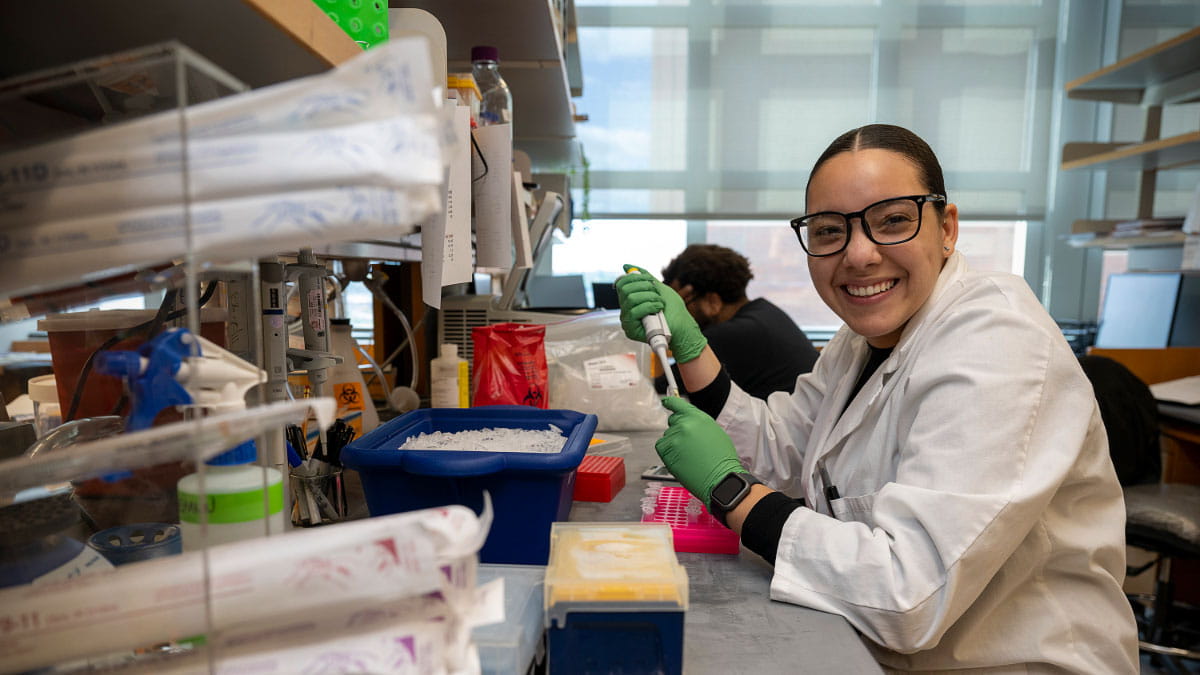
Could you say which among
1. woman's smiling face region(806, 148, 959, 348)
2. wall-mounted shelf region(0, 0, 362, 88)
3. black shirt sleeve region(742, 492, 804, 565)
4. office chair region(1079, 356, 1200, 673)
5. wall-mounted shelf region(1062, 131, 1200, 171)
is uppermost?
wall-mounted shelf region(1062, 131, 1200, 171)

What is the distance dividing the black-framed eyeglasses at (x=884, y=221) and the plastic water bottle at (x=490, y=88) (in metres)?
0.67

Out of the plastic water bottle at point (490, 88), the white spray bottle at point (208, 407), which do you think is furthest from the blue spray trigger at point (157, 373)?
the plastic water bottle at point (490, 88)

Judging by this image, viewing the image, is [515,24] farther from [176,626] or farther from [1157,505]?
[1157,505]

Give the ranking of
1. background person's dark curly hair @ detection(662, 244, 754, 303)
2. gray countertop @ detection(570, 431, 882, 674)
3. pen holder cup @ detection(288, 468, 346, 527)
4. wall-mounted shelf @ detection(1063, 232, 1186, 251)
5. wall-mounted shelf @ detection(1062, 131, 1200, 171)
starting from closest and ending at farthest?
gray countertop @ detection(570, 431, 882, 674), pen holder cup @ detection(288, 468, 346, 527), background person's dark curly hair @ detection(662, 244, 754, 303), wall-mounted shelf @ detection(1062, 131, 1200, 171), wall-mounted shelf @ detection(1063, 232, 1186, 251)

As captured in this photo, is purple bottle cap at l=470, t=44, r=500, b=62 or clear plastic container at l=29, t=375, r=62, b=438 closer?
clear plastic container at l=29, t=375, r=62, b=438

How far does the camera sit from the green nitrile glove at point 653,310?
1472 mm

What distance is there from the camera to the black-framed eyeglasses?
104cm

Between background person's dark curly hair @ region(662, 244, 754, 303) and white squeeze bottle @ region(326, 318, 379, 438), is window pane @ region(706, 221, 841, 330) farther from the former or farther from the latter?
white squeeze bottle @ region(326, 318, 379, 438)

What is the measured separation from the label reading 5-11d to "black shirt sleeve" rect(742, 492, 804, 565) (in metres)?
0.83

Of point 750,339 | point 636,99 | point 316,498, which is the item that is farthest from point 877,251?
point 636,99

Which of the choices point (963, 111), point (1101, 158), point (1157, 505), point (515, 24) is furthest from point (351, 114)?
point (963, 111)

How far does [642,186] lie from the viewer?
4316mm

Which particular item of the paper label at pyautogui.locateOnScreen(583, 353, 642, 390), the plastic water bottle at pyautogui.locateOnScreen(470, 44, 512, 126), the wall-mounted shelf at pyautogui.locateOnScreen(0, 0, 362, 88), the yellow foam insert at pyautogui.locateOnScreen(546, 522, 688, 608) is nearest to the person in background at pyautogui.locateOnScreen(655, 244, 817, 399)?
the paper label at pyautogui.locateOnScreen(583, 353, 642, 390)

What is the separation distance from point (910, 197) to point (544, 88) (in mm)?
1231
